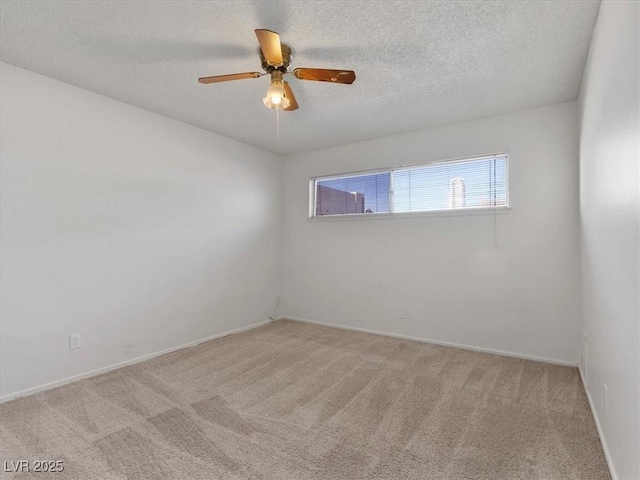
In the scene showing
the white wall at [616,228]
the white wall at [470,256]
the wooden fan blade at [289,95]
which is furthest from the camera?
the white wall at [470,256]

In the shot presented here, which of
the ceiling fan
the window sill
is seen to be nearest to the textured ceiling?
the ceiling fan

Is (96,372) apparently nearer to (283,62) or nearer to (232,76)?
(232,76)

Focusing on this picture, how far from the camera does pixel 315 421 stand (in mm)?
2082

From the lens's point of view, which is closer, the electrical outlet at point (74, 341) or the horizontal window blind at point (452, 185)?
the electrical outlet at point (74, 341)

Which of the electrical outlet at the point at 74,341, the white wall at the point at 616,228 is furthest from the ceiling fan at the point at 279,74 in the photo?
the electrical outlet at the point at 74,341

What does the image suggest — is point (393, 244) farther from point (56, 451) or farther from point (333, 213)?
point (56, 451)

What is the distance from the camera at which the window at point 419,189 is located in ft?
11.2

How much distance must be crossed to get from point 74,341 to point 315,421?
2.17 metres

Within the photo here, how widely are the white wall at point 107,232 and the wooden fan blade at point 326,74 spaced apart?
204cm

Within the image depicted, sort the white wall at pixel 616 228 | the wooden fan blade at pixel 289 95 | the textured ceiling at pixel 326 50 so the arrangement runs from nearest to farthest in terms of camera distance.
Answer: the white wall at pixel 616 228 < the textured ceiling at pixel 326 50 < the wooden fan blade at pixel 289 95

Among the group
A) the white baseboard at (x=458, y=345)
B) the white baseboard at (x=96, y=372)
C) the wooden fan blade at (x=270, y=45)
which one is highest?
→ the wooden fan blade at (x=270, y=45)

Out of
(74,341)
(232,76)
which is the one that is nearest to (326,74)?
(232,76)

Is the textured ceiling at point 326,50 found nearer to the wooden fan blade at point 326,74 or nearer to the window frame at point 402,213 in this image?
the wooden fan blade at point 326,74

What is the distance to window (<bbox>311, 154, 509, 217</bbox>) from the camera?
3.42 m
